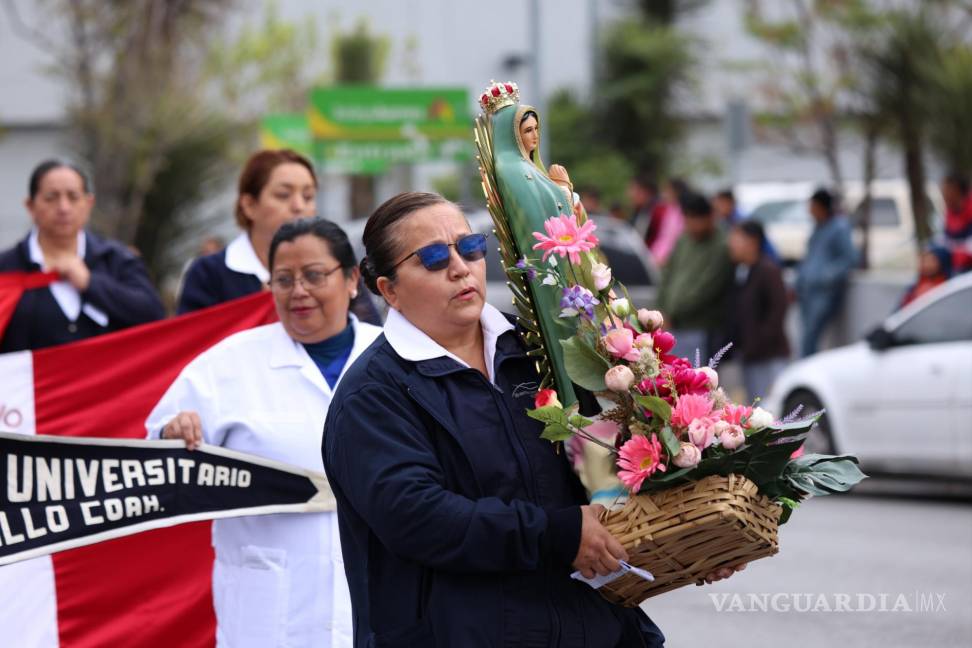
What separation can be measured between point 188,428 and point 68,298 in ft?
A: 7.08

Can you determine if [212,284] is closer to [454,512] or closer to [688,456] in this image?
[454,512]

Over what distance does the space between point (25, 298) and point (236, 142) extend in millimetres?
18434

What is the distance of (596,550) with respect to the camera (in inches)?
138

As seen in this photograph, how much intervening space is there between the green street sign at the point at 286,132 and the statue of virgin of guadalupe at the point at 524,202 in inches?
906

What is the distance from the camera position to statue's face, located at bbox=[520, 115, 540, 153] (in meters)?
3.87

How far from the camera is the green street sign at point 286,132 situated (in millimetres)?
26922

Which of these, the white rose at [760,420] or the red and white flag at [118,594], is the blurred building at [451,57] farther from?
the white rose at [760,420]

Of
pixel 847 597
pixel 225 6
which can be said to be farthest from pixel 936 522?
pixel 225 6

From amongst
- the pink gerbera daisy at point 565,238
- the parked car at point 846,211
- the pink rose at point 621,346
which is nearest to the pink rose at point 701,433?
the pink rose at point 621,346

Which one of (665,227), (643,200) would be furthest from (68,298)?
(643,200)

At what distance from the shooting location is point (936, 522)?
10.9m

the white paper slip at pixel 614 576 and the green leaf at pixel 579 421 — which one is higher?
the green leaf at pixel 579 421

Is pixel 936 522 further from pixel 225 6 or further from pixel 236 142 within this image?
pixel 225 6

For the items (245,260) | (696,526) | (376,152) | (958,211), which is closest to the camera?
(696,526)
